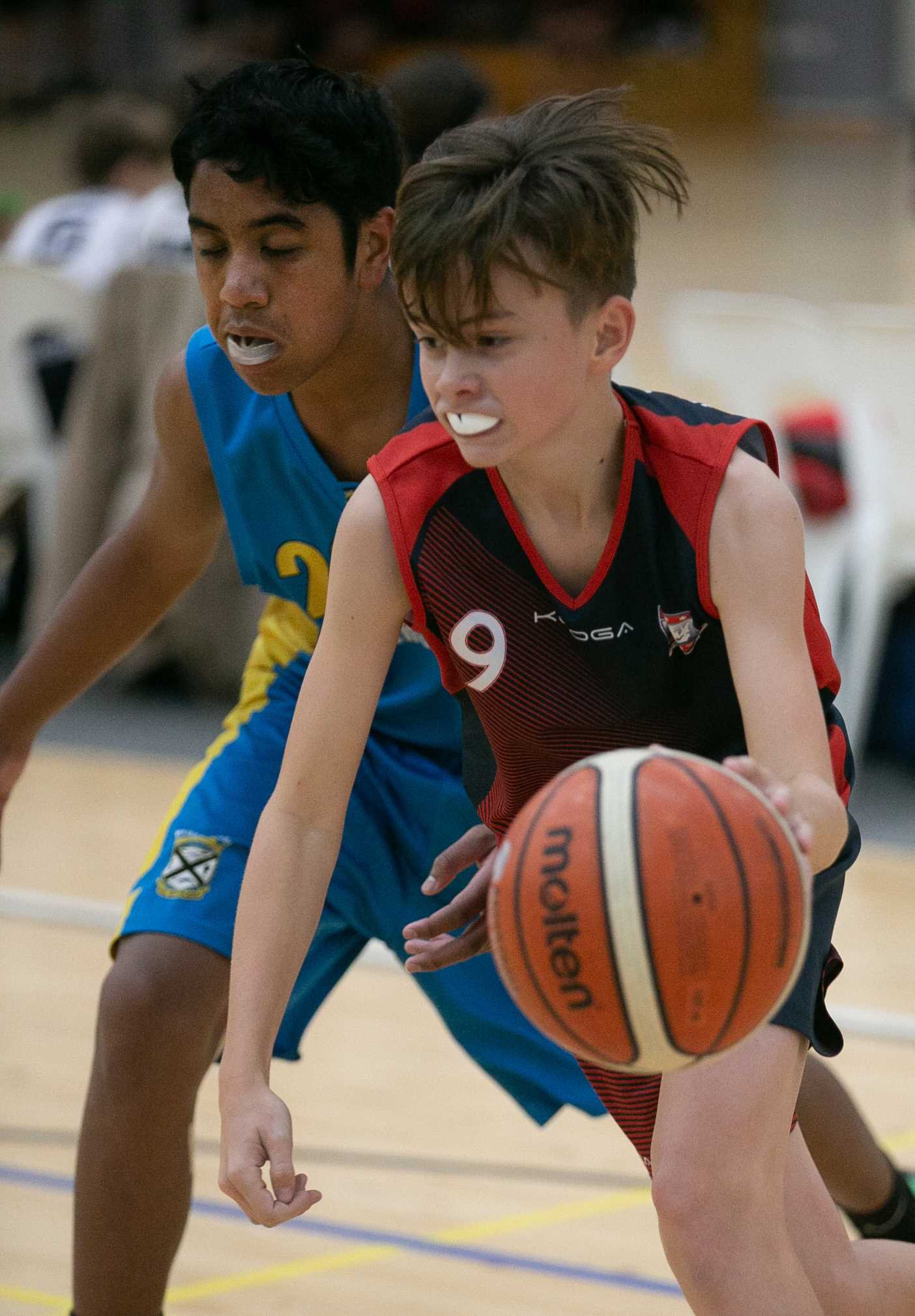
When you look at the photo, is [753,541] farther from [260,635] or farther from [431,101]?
[431,101]

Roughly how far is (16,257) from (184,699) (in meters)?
2.60

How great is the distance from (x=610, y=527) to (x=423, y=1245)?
1.88m

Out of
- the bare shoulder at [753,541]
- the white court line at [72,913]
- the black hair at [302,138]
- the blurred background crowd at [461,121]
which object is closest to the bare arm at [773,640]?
the bare shoulder at [753,541]

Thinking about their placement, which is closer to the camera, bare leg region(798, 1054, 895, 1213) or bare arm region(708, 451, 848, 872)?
bare arm region(708, 451, 848, 872)

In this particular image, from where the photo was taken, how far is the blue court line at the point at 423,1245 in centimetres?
350

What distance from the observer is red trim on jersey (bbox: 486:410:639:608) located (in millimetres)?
2209

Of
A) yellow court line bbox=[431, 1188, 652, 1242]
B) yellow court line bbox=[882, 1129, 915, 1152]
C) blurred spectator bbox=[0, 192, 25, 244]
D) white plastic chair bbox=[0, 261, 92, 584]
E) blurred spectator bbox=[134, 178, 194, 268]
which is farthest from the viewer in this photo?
blurred spectator bbox=[0, 192, 25, 244]

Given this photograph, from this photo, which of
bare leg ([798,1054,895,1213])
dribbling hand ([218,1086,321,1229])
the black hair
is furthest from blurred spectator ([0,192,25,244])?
dribbling hand ([218,1086,321,1229])

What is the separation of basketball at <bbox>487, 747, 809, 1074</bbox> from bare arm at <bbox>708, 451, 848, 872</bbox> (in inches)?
5.6

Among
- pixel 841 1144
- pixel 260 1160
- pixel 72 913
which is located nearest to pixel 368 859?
pixel 841 1144

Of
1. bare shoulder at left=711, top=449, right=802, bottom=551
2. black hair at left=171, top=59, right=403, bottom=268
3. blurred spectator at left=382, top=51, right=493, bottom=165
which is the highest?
black hair at left=171, top=59, right=403, bottom=268

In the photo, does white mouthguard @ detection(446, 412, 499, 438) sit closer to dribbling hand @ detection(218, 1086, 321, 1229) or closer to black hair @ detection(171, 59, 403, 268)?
black hair @ detection(171, 59, 403, 268)

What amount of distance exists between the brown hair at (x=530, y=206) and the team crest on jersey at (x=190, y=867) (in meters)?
1.07

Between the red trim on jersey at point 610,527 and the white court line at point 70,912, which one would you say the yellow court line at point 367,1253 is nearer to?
the white court line at point 70,912
